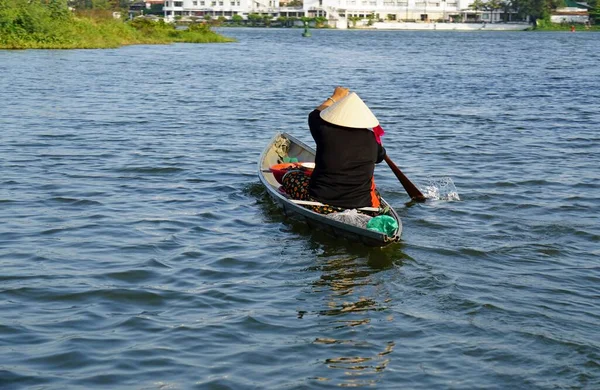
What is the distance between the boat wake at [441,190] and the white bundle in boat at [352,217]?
3220mm

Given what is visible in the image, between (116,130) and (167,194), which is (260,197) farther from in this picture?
(116,130)

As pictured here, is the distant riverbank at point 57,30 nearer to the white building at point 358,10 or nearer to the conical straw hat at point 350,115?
the conical straw hat at point 350,115

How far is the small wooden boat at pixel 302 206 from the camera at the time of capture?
371 inches

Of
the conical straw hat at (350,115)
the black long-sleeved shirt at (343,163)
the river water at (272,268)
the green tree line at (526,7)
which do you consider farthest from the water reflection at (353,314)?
the green tree line at (526,7)

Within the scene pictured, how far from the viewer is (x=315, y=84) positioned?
3244cm

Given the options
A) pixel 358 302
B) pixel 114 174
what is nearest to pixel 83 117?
pixel 114 174

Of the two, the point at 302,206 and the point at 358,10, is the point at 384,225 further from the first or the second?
the point at 358,10

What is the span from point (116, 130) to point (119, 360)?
1300cm

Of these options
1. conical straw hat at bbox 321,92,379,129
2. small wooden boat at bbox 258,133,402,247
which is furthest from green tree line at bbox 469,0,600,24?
conical straw hat at bbox 321,92,379,129

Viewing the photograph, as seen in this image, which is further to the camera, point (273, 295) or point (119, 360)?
point (273, 295)

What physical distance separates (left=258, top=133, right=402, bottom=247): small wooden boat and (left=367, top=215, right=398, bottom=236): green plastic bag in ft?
0.16

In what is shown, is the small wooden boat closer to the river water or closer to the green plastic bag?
the green plastic bag

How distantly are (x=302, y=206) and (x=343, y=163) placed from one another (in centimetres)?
81

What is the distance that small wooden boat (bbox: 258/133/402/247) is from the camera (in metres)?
9.42
